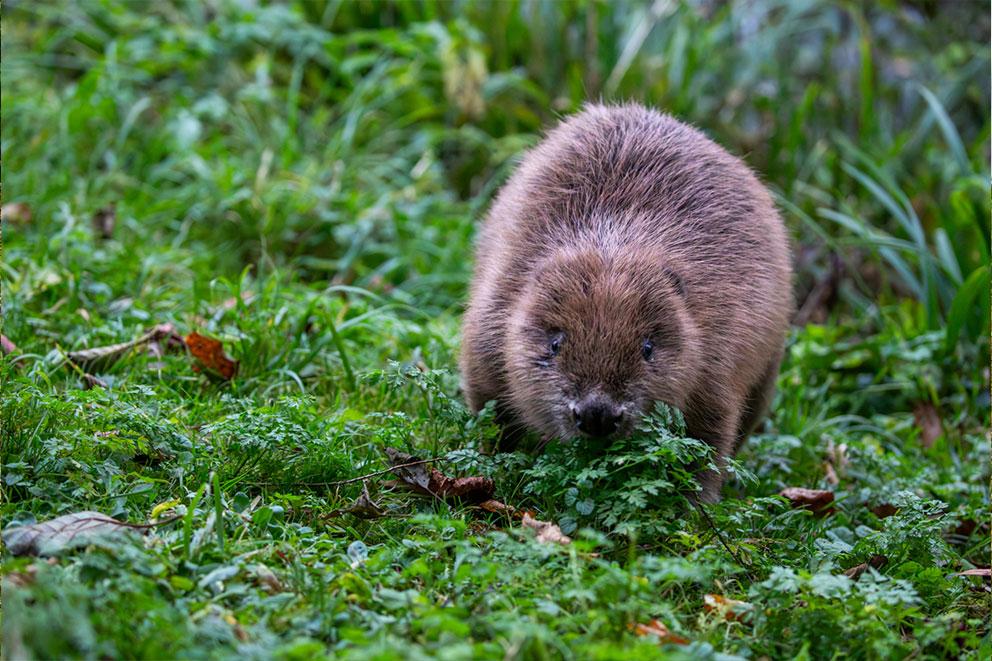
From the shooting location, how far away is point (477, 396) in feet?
14.0

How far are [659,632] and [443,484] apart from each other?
1050mm

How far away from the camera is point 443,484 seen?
367cm

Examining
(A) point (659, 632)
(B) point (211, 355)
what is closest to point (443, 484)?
(A) point (659, 632)

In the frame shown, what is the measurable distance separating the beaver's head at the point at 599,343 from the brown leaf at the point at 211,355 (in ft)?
3.97

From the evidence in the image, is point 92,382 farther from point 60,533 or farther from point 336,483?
point 60,533

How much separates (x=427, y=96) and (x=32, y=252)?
3.21 m

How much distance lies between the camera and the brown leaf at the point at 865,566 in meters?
3.47

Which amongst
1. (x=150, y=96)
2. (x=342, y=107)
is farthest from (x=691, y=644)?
(x=150, y=96)

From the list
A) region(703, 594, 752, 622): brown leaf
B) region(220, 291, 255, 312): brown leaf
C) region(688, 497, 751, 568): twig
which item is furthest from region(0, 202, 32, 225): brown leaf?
region(703, 594, 752, 622): brown leaf

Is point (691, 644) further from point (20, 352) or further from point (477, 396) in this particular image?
point (20, 352)

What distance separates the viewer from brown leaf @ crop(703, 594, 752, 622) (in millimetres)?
3027

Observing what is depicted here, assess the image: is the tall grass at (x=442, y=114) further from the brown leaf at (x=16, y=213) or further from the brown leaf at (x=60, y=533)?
the brown leaf at (x=60, y=533)

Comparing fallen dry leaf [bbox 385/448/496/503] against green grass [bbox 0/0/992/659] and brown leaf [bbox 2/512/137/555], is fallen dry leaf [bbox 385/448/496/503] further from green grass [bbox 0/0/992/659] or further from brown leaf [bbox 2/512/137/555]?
brown leaf [bbox 2/512/137/555]

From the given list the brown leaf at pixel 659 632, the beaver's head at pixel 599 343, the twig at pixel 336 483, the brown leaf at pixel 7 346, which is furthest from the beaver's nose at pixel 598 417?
the brown leaf at pixel 7 346
